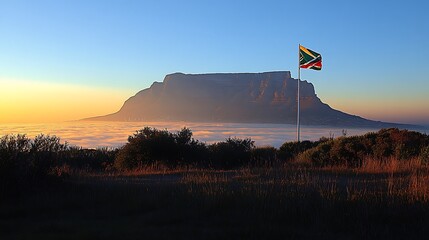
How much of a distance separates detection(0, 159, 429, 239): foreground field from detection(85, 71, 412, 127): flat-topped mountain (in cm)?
6031

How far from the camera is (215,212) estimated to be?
28.9 ft

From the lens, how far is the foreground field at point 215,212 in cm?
740

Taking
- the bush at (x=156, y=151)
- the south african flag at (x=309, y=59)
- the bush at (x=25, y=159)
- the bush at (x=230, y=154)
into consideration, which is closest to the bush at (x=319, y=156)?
the bush at (x=230, y=154)

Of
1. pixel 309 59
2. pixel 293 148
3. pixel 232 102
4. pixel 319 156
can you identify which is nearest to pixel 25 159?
pixel 319 156

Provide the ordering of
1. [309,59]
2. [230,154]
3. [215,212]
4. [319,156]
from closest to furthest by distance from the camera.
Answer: [215,212], [319,156], [230,154], [309,59]

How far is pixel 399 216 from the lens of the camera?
8.17m

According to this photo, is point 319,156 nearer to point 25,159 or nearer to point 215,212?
point 215,212

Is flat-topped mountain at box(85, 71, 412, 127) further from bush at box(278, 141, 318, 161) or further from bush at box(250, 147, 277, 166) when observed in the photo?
bush at box(250, 147, 277, 166)

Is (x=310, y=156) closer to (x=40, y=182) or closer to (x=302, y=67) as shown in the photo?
(x=302, y=67)

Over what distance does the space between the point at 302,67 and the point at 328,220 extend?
878 inches

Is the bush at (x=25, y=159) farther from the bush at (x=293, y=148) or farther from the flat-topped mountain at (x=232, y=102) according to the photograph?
the flat-topped mountain at (x=232, y=102)

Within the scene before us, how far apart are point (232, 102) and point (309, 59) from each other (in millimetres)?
62441

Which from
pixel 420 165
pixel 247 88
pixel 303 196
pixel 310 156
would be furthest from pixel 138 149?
pixel 247 88

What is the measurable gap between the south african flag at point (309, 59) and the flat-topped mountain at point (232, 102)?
40324 mm
